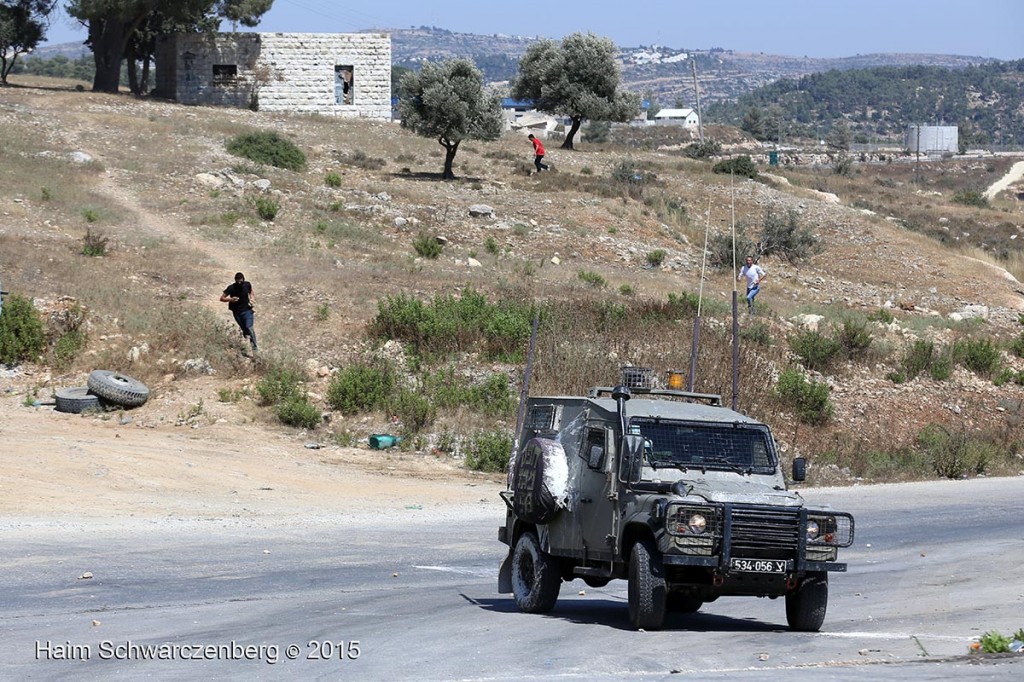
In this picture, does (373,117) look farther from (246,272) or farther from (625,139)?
(625,139)

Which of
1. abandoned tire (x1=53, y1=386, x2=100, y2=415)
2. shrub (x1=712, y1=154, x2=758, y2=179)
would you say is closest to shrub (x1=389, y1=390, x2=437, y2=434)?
abandoned tire (x1=53, y1=386, x2=100, y2=415)

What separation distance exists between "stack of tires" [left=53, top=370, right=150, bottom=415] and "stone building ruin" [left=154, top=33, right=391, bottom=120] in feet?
132

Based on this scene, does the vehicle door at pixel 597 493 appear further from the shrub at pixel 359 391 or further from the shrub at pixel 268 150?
the shrub at pixel 268 150

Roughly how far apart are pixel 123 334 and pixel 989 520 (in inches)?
684

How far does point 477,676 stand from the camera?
8.80m

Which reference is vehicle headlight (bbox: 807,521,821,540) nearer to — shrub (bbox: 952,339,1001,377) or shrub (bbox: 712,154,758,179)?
shrub (bbox: 952,339,1001,377)

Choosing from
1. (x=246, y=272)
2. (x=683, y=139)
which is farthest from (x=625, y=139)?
(x=246, y=272)

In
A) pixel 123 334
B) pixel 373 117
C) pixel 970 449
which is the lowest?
pixel 970 449

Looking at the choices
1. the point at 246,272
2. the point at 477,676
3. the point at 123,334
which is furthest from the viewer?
the point at 246,272

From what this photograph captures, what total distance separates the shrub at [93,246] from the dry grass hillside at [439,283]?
7.3 inches

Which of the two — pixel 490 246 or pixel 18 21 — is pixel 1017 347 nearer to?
pixel 490 246

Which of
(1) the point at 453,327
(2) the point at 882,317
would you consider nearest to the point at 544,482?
(1) the point at 453,327

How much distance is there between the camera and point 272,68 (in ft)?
207

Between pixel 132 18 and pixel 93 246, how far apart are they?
105 ft
